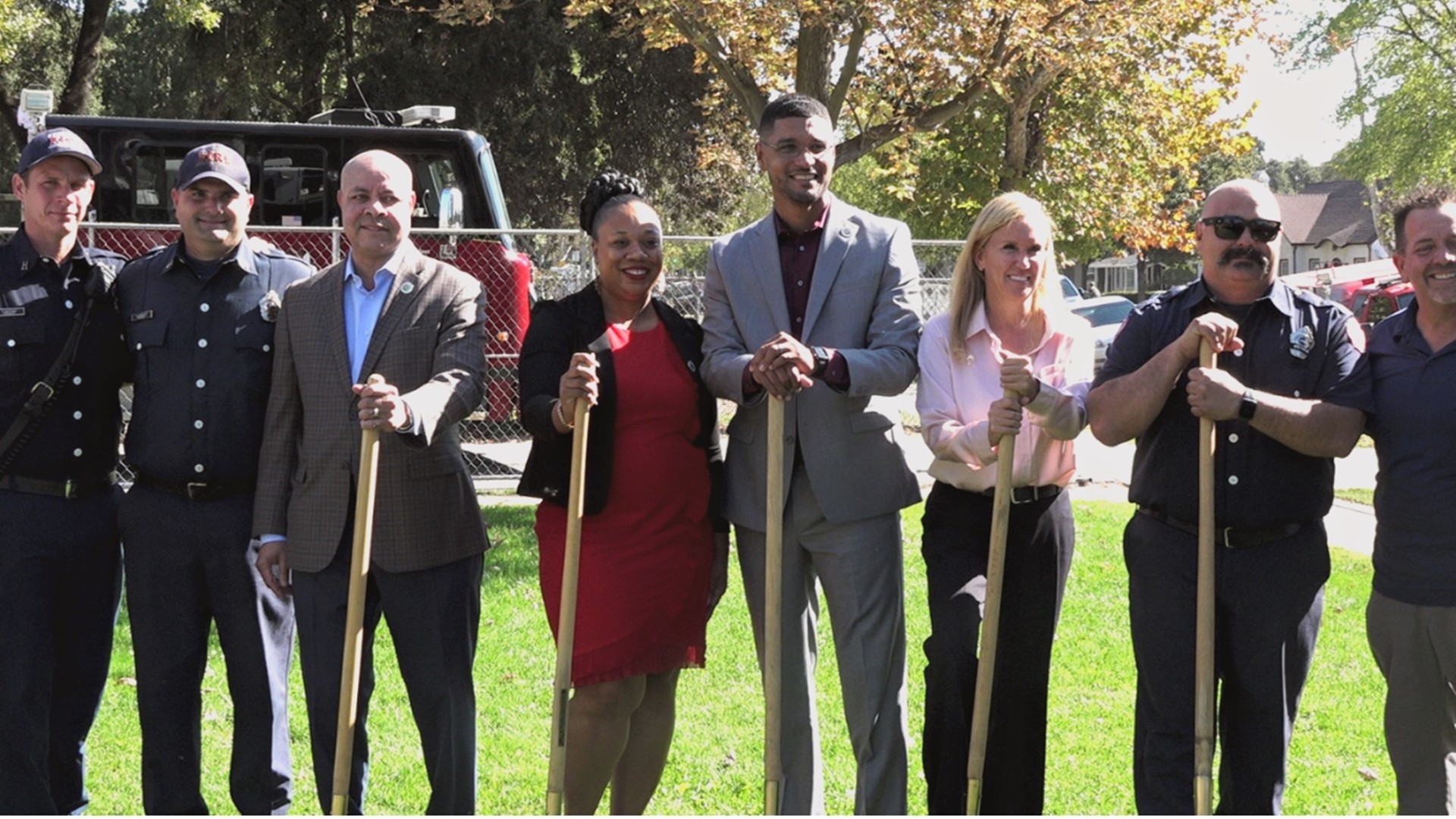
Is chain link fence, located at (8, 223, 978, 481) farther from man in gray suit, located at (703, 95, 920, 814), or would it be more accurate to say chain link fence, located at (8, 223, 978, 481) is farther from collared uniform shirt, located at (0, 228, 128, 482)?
man in gray suit, located at (703, 95, 920, 814)

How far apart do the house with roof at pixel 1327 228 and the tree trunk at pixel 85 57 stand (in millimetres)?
61393

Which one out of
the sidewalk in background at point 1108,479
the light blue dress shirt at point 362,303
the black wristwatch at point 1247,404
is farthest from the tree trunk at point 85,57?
the black wristwatch at point 1247,404

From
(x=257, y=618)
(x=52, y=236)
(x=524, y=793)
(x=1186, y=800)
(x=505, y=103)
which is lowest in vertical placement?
(x=524, y=793)

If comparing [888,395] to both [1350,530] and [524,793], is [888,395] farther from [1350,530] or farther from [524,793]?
[1350,530]

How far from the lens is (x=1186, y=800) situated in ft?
13.9

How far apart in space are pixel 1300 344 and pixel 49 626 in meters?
3.87

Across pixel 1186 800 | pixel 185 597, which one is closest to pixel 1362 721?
pixel 1186 800

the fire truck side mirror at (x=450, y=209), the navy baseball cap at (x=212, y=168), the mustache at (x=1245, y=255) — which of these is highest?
the fire truck side mirror at (x=450, y=209)

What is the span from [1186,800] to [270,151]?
1117 cm

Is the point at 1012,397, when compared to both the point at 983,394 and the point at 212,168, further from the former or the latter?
the point at 212,168

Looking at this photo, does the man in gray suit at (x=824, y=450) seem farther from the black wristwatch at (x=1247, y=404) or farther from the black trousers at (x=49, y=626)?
the black trousers at (x=49, y=626)

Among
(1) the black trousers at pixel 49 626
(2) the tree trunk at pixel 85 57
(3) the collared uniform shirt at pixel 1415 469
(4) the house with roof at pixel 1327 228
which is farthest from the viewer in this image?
(4) the house with roof at pixel 1327 228

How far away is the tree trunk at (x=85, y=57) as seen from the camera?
2150cm

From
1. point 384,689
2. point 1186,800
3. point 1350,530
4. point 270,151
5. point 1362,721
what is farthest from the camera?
point 270,151
